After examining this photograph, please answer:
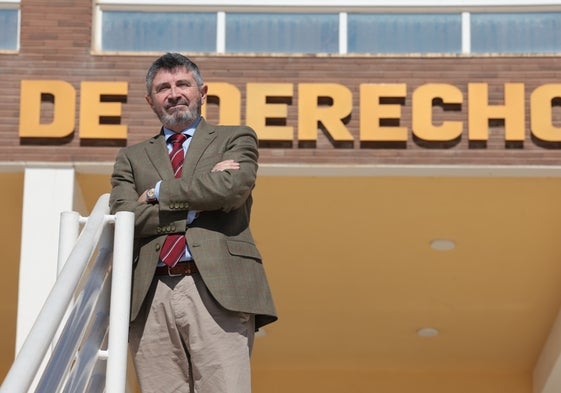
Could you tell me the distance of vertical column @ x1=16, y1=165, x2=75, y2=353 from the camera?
13.7 m

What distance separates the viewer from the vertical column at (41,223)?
13.7 metres

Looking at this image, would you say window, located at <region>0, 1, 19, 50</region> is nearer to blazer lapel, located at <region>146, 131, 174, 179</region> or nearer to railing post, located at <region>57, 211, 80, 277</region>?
blazer lapel, located at <region>146, 131, 174, 179</region>

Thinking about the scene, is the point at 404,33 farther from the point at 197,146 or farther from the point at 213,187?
the point at 213,187

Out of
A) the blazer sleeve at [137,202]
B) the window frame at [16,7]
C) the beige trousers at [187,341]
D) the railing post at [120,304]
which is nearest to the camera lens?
the railing post at [120,304]

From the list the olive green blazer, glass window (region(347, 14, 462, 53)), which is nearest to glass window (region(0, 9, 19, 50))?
glass window (region(347, 14, 462, 53))

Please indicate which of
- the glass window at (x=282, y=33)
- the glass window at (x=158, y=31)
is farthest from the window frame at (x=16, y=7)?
the glass window at (x=282, y=33)

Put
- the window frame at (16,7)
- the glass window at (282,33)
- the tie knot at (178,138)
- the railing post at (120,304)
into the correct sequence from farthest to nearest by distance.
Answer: the glass window at (282,33)
the window frame at (16,7)
the tie knot at (178,138)
the railing post at (120,304)

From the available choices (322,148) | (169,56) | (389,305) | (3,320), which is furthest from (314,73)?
(169,56)

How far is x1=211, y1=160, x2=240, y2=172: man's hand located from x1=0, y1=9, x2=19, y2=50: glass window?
8.93 meters

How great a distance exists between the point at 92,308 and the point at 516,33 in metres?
Result: 9.67

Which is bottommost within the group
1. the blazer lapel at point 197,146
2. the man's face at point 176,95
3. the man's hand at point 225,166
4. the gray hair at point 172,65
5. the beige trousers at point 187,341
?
the beige trousers at point 187,341

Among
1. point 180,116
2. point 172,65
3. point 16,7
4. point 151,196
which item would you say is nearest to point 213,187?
point 151,196

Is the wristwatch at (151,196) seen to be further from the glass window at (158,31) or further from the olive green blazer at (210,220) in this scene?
the glass window at (158,31)

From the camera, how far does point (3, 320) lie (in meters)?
17.6
